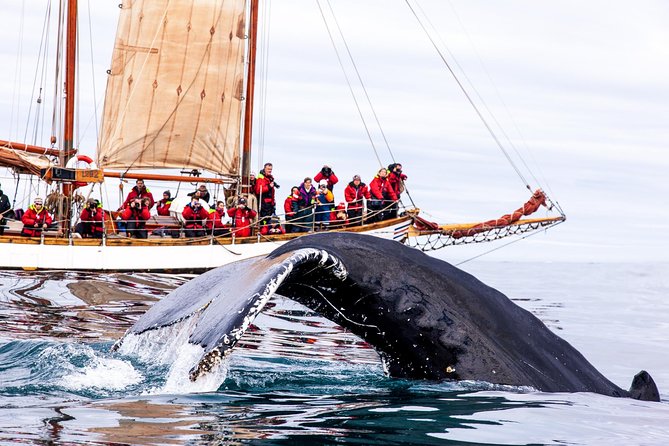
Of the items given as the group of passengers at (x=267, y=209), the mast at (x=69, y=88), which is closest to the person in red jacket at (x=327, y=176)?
the group of passengers at (x=267, y=209)

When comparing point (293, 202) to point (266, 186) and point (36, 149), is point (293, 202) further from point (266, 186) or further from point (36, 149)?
point (36, 149)

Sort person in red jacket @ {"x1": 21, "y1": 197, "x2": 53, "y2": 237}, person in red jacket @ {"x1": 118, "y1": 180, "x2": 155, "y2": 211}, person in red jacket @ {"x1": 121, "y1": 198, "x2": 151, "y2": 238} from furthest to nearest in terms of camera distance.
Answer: person in red jacket @ {"x1": 21, "y1": 197, "x2": 53, "y2": 237}
person in red jacket @ {"x1": 121, "y1": 198, "x2": 151, "y2": 238}
person in red jacket @ {"x1": 118, "y1": 180, "x2": 155, "y2": 211}

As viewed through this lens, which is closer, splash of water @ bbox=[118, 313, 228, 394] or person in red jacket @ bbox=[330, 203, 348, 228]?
splash of water @ bbox=[118, 313, 228, 394]

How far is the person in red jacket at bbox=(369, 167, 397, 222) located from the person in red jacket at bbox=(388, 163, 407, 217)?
0.39 feet

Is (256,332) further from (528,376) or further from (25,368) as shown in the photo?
(528,376)

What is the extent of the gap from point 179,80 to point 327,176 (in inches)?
411

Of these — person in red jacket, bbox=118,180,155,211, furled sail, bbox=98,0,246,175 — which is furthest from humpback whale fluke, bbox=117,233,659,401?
furled sail, bbox=98,0,246,175

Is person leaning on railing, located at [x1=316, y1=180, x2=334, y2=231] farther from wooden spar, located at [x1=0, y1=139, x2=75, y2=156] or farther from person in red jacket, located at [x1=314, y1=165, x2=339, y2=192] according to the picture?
wooden spar, located at [x1=0, y1=139, x2=75, y2=156]

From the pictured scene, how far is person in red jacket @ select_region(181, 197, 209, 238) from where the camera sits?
3309cm

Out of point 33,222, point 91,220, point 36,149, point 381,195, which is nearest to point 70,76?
point 36,149

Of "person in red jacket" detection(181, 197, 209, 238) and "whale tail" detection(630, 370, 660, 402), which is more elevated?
"person in red jacket" detection(181, 197, 209, 238)

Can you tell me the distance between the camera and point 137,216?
32.3 metres

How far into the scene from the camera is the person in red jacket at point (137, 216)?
102 feet

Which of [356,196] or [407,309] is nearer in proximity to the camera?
[407,309]
